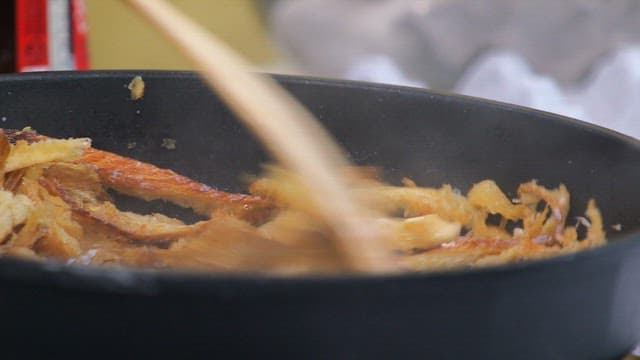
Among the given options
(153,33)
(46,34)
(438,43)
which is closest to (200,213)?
(46,34)

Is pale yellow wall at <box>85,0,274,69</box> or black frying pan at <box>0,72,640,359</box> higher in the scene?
pale yellow wall at <box>85,0,274,69</box>

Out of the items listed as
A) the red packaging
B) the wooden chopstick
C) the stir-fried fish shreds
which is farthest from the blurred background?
the wooden chopstick

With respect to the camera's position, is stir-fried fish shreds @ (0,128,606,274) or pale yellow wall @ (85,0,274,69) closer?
stir-fried fish shreds @ (0,128,606,274)

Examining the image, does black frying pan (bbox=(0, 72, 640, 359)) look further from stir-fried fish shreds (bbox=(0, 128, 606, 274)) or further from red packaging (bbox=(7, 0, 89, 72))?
red packaging (bbox=(7, 0, 89, 72))

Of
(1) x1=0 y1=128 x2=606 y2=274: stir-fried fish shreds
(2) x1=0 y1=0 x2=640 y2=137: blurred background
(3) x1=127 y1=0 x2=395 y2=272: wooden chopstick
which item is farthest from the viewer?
(2) x1=0 y1=0 x2=640 y2=137: blurred background

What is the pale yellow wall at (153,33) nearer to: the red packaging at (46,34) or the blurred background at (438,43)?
the blurred background at (438,43)

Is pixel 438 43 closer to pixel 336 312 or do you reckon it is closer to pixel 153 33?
pixel 153 33

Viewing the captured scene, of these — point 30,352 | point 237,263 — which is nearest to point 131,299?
point 30,352

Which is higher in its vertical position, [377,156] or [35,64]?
[35,64]

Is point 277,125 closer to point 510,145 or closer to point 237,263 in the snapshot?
point 237,263
